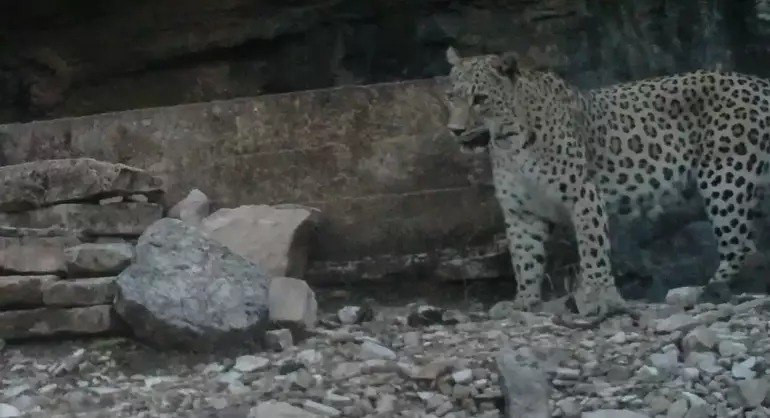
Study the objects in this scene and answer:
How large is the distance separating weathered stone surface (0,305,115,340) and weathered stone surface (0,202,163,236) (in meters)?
0.57

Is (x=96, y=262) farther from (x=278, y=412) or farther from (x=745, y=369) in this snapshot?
(x=745, y=369)

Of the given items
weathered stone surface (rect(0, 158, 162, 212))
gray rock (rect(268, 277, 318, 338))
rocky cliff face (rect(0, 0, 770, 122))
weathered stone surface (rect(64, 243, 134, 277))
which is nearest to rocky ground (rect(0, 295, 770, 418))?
gray rock (rect(268, 277, 318, 338))

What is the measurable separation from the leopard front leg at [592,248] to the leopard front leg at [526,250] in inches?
10.7

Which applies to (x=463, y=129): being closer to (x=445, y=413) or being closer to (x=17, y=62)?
(x=445, y=413)

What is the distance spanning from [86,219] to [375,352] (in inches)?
73.9

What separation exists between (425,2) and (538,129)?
2745 mm

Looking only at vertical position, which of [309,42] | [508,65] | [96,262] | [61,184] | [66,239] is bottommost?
[96,262]

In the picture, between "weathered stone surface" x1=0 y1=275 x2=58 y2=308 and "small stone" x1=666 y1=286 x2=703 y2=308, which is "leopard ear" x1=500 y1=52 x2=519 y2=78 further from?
"weathered stone surface" x1=0 y1=275 x2=58 y2=308

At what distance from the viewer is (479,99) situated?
21.2ft

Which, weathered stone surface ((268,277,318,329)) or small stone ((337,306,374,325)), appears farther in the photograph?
small stone ((337,306,374,325))

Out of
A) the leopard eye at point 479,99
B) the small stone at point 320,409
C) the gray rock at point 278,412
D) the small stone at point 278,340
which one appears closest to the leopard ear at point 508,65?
the leopard eye at point 479,99

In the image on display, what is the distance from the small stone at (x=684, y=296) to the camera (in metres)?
6.29

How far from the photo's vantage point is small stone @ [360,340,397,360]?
5.20 m

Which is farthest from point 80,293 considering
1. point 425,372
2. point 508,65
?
point 508,65
